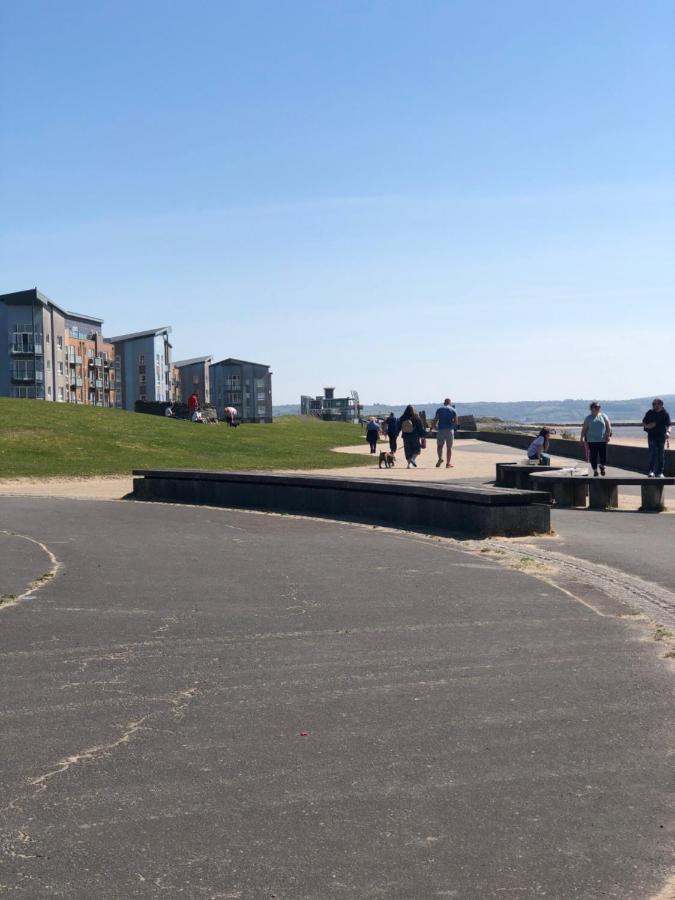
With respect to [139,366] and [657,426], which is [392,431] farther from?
[139,366]

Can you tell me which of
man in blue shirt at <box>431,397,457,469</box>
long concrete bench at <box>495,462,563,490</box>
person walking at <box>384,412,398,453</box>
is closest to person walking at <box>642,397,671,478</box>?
long concrete bench at <box>495,462,563,490</box>

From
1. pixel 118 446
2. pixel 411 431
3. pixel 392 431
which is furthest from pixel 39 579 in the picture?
pixel 392 431

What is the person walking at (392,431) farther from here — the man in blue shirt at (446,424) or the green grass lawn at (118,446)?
the man in blue shirt at (446,424)

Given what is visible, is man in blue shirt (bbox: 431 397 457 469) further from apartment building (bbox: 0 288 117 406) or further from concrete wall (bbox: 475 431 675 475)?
apartment building (bbox: 0 288 117 406)

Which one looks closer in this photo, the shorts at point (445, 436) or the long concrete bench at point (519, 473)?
the long concrete bench at point (519, 473)

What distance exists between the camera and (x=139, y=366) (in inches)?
5384

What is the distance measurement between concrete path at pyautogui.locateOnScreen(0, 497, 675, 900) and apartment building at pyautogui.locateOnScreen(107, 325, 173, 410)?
12823cm

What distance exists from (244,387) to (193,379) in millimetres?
7697

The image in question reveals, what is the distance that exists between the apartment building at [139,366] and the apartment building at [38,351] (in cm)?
1119

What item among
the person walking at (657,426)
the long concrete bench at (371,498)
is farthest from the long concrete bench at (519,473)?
the long concrete bench at (371,498)

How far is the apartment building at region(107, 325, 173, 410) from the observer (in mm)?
135625

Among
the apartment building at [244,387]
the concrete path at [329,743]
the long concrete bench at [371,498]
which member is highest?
the apartment building at [244,387]

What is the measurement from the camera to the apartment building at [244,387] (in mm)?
158375

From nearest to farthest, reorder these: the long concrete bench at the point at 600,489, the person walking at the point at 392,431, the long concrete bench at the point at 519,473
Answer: the long concrete bench at the point at 600,489 < the long concrete bench at the point at 519,473 < the person walking at the point at 392,431
